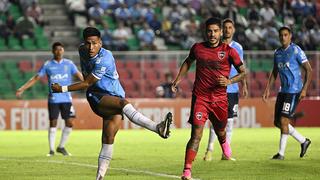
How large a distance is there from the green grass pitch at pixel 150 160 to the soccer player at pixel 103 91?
45.5 inches

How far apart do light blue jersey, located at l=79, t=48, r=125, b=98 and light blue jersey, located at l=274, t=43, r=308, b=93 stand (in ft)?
18.1

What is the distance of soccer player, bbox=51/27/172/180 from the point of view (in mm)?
11734

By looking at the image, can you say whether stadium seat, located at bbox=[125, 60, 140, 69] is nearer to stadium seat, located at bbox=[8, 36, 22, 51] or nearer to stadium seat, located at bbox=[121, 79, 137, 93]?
stadium seat, located at bbox=[121, 79, 137, 93]

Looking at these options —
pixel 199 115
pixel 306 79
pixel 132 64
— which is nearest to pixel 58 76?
pixel 306 79

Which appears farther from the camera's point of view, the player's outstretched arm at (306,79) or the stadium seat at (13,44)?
the stadium seat at (13,44)

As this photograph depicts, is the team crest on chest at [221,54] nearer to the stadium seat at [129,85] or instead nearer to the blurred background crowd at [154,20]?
the stadium seat at [129,85]

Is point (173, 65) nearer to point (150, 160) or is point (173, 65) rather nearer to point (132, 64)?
point (132, 64)

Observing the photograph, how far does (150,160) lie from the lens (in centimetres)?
1653

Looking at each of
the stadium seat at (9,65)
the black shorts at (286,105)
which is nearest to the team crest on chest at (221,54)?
the black shorts at (286,105)

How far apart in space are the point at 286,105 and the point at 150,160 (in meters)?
2.79

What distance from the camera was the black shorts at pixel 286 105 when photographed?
54.5 feet

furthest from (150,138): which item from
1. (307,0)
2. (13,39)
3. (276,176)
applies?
(307,0)

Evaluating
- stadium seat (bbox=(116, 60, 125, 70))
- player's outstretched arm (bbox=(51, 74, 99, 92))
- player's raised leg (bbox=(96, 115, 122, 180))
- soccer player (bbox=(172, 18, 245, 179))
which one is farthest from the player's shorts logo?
stadium seat (bbox=(116, 60, 125, 70))

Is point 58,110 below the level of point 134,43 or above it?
below
